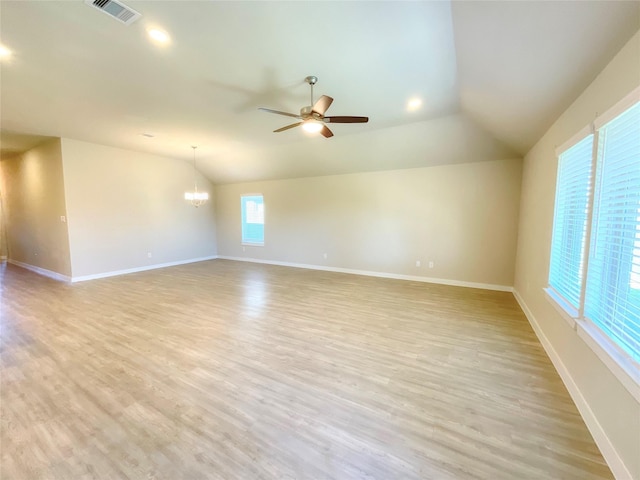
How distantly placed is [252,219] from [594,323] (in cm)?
769

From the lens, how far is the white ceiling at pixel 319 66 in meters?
1.91

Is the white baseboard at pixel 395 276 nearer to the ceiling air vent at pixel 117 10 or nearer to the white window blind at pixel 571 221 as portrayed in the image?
the white window blind at pixel 571 221

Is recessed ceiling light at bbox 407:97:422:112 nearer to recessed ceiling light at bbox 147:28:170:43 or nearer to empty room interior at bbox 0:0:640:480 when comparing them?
empty room interior at bbox 0:0:640:480

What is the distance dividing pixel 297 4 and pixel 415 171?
4200 millimetres

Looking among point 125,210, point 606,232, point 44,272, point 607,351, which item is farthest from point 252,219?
point 607,351

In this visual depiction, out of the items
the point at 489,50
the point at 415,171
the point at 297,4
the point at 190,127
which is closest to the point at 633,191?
the point at 489,50

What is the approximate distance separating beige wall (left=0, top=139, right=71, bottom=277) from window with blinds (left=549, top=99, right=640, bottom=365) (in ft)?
26.7

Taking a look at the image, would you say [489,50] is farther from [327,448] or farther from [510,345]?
[327,448]

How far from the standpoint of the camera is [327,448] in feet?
5.32

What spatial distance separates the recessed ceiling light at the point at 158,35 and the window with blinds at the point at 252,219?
5.49 metres

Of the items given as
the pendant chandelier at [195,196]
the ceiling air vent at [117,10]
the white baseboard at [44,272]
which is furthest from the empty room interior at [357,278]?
the pendant chandelier at [195,196]

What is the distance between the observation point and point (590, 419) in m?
1.76

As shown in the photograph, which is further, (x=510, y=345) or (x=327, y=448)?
(x=510, y=345)

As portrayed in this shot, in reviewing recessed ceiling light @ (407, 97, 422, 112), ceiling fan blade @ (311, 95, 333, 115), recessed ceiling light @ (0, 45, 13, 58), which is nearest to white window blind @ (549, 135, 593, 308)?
recessed ceiling light @ (407, 97, 422, 112)
